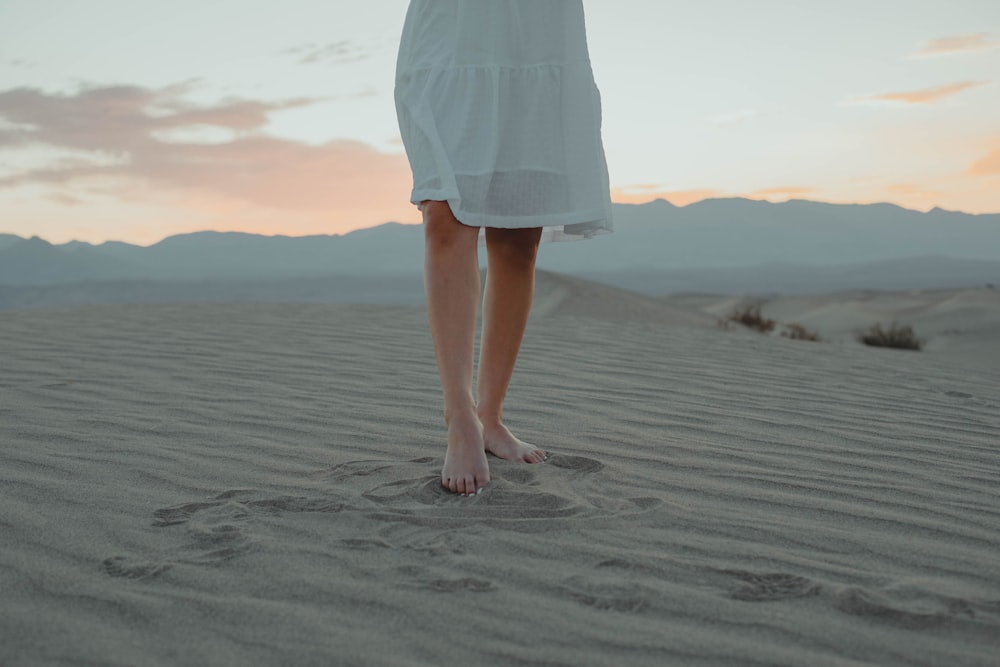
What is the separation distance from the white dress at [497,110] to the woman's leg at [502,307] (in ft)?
0.66

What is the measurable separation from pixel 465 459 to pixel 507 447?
33 cm

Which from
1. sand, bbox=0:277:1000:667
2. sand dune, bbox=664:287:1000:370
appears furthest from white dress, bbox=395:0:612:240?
sand dune, bbox=664:287:1000:370

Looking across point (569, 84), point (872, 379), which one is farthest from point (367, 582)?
point (872, 379)

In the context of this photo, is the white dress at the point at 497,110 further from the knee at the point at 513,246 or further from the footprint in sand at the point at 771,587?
the footprint in sand at the point at 771,587

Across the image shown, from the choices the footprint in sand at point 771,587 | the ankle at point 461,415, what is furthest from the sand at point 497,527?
the ankle at point 461,415

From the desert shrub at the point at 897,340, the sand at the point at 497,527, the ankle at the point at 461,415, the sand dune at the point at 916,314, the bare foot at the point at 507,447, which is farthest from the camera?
the sand dune at the point at 916,314

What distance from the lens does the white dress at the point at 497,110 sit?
2.56 metres

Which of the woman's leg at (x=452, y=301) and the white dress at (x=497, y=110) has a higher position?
the white dress at (x=497, y=110)

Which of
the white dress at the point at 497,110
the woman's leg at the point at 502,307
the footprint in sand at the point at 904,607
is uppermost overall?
the white dress at the point at 497,110

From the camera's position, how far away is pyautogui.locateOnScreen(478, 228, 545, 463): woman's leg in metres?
2.84

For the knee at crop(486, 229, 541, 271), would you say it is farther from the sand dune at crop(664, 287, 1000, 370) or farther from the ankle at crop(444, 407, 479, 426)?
the sand dune at crop(664, 287, 1000, 370)

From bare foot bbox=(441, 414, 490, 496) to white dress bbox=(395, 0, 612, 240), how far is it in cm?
55

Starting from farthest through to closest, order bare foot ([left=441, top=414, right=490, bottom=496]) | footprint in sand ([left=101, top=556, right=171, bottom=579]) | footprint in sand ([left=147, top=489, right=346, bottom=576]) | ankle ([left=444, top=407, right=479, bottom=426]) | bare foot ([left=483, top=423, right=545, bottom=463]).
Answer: bare foot ([left=483, top=423, right=545, bottom=463]) < ankle ([left=444, top=407, right=479, bottom=426]) < bare foot ([left=441, top=414, right=490, bottom=496]) < footprint in sand ([left=147, top=489, right=346, bottom=576]) < footprint in sand ([left=101, top=556, right=171, bottom=579])

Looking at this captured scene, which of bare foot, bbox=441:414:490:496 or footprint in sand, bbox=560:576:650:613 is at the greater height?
bare foot, bbox=441:414:490:496
